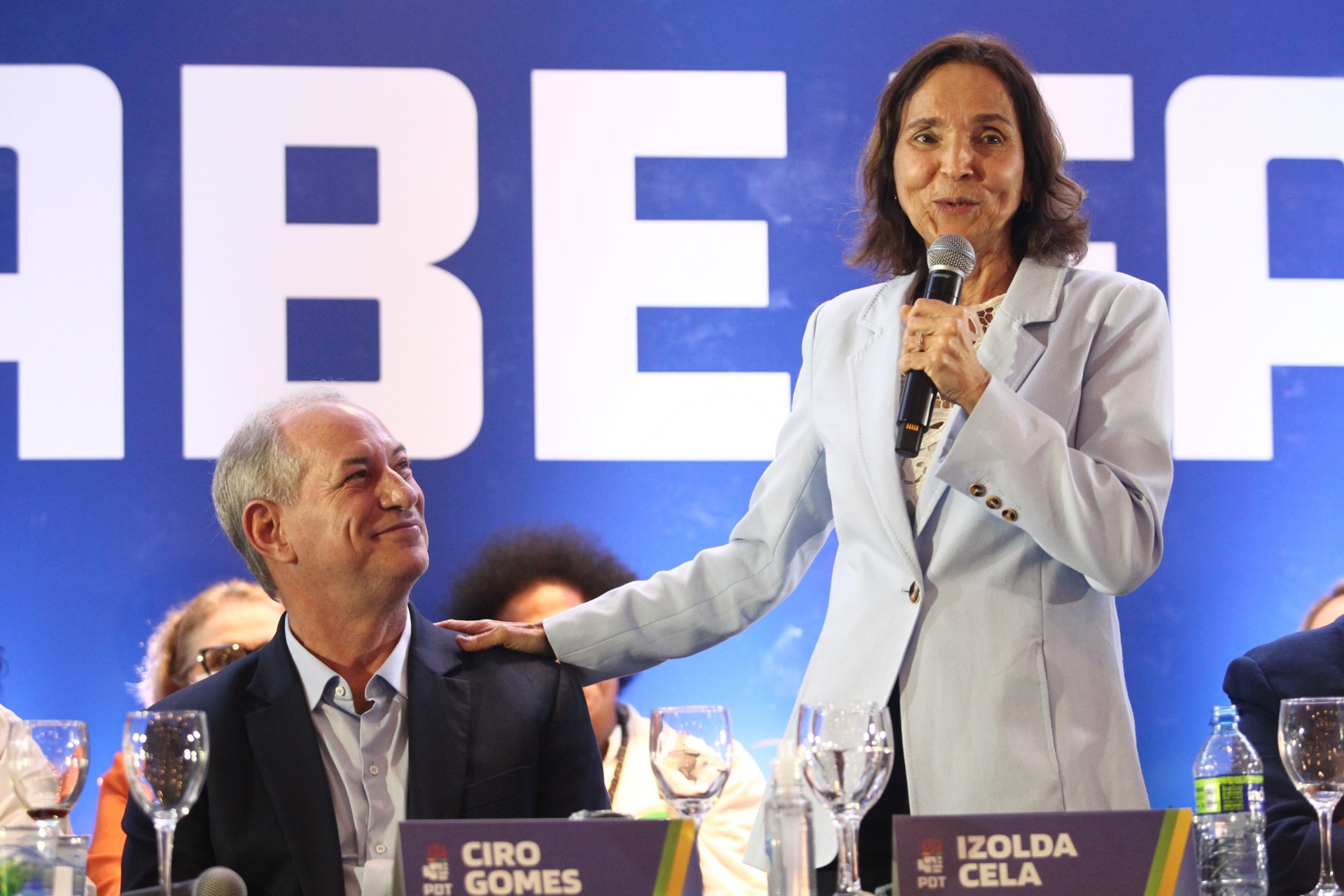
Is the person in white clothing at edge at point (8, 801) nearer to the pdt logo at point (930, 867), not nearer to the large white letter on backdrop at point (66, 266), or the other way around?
the pdt logo at point (930, 867)

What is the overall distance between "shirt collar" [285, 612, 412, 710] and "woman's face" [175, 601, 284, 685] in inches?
63.2

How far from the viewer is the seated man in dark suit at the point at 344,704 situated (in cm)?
193

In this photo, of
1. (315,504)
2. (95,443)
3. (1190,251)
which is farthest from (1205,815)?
(95,443)

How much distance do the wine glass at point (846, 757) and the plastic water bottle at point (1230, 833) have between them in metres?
0.33

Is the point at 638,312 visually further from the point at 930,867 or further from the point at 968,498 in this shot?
the point at 930,867

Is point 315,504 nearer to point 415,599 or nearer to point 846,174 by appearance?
point 415,599

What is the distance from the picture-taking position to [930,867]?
4.40 feet

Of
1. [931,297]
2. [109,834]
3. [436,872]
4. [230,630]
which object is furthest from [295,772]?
[230,630]

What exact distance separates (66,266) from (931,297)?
105 inches

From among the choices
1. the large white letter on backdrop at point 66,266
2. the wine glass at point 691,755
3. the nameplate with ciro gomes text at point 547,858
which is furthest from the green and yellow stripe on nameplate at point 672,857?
the large white letter on backdrop at point 66,266

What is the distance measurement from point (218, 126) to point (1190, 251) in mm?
2530

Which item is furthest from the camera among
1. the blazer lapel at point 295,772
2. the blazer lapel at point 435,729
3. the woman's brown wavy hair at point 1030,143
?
the woman's brown wavy hair at point 1030,143

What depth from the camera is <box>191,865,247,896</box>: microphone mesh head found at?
139 cm

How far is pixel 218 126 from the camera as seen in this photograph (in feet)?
12.6
